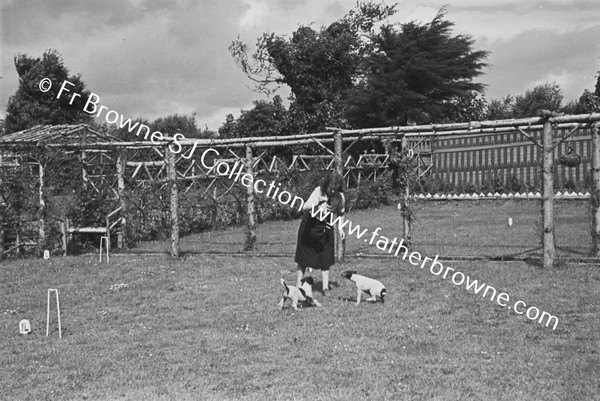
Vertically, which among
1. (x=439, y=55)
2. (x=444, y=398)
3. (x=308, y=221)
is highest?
(x=439, y=55)

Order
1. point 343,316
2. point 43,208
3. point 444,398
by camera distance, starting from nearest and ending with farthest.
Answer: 1. point 444,398
2. point 343,316
3. point 43,208

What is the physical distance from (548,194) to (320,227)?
4.56 metres

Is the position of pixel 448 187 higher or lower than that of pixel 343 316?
higher

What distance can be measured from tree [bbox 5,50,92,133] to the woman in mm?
25583

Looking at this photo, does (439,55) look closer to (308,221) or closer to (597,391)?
(308,221)

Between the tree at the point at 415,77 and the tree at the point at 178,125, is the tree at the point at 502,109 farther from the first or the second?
the tree at the point at 178,125

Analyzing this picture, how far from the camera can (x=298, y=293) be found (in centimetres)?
871

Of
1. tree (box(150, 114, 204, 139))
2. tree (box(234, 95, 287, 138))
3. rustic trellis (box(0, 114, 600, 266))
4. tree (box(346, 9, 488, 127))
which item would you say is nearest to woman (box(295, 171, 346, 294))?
rustic trellis (box(0, 114, 600, 266))

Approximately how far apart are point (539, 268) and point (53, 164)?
1119 centimetres

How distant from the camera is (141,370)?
20.3 feet

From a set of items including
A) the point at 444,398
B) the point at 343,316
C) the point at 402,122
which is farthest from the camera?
the point at 402,122

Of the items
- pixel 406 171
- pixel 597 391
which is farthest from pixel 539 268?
pixel 597 391

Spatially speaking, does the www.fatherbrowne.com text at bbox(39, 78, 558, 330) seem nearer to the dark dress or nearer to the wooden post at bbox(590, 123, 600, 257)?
the dark dress

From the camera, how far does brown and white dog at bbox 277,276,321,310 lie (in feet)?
28.5
